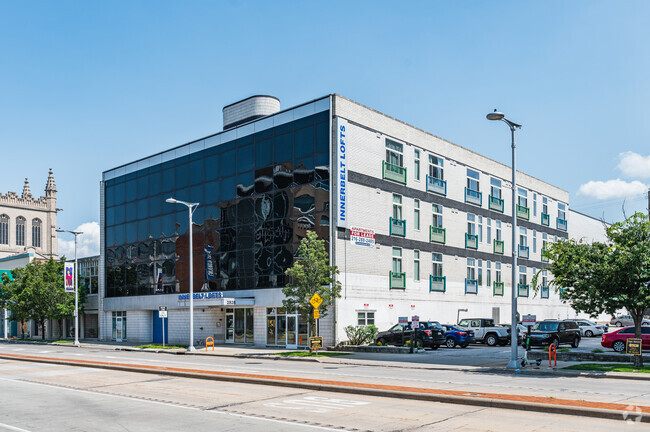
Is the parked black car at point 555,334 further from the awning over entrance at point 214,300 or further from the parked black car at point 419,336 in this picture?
the awning over entrance at point 214,300

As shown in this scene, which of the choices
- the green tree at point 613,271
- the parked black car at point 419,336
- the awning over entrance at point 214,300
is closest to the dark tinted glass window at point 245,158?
the awning over entrance at point 214,300

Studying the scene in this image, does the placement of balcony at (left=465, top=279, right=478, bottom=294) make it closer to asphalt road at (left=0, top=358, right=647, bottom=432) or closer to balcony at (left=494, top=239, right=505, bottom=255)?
balcony at (left=494, top=239, right=505, bottom=255)

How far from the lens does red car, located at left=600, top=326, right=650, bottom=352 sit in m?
32.0

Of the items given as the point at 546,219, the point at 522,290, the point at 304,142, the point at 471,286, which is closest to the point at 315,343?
the point at 304,142

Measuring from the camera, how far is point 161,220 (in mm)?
50719

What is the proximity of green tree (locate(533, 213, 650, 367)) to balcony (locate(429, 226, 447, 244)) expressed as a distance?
786 inches

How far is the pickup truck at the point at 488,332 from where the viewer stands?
3966cm

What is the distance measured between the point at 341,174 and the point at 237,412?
2501 centimetres

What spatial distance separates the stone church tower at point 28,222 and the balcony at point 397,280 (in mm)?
91016

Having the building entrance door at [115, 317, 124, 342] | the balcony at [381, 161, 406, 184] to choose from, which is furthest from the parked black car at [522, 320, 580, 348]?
the building entrance door at [115, 317, 124, 342]

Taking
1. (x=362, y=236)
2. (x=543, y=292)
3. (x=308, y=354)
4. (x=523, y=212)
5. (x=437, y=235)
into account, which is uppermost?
(x=523, y=212)

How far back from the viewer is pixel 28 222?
12150 cm

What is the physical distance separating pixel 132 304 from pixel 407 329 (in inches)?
1071

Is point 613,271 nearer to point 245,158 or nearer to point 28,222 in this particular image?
point 245,158
